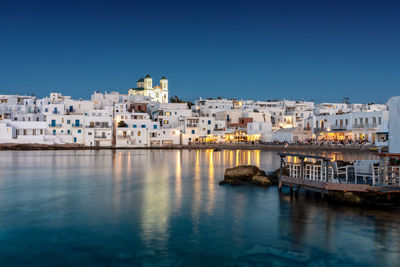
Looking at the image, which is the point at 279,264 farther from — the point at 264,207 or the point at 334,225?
the point at 264,207

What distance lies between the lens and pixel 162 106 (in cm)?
9081

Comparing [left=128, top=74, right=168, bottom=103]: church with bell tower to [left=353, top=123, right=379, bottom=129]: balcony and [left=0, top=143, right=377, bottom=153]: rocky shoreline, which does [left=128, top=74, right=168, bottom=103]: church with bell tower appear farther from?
[left=353, top=123, right=379, bottom=129]: balcony

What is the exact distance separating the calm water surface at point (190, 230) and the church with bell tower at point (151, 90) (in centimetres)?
11972

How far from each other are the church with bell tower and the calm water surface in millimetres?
119720

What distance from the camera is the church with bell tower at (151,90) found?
463ft

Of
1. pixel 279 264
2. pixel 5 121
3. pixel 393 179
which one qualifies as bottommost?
pixel 279 264

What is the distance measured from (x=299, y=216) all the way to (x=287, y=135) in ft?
200

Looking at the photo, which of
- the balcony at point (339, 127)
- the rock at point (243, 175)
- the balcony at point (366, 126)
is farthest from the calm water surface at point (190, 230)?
the balcony at point (339, 127)

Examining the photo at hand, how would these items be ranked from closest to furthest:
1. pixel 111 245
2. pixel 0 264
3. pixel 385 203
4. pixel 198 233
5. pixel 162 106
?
pixel 0 264
pixel 111 245
pixel 198 233
pixel 385 203
pixel 162 106

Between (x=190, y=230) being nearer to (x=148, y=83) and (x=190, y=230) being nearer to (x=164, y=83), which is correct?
(x=148, y=83)

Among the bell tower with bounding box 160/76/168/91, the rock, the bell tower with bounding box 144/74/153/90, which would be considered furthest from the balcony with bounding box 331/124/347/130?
the bell tower with bounding box 160/76/168/91

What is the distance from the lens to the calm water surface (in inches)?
432

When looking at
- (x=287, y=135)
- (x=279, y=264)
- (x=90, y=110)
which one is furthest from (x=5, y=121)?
(x=279, y=264)

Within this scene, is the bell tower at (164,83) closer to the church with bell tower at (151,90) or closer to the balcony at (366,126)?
the church with bell tower at (151,90)
